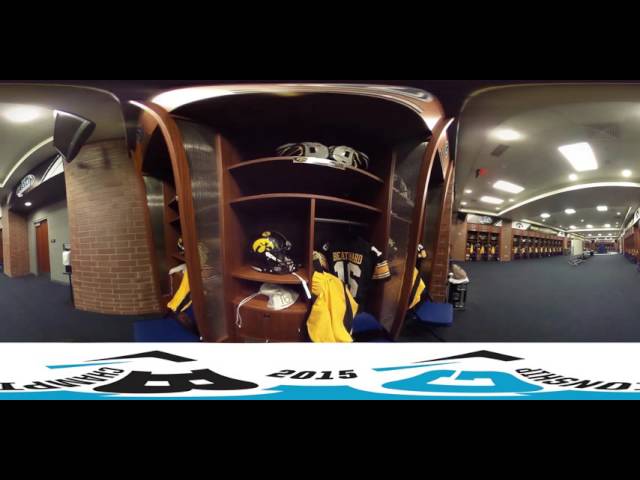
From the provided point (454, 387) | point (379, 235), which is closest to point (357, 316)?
point (379, 235)

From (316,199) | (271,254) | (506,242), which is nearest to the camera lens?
(316,199)

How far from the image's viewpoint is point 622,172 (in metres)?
0.85

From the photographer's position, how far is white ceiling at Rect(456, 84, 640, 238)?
2.54ft

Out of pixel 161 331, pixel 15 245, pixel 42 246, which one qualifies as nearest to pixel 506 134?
pixel 161 331

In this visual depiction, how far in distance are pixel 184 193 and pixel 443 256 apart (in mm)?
1037

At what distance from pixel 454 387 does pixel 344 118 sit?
3.72 feet

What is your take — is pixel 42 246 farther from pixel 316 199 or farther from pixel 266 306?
pixel 316 199

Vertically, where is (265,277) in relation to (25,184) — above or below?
below

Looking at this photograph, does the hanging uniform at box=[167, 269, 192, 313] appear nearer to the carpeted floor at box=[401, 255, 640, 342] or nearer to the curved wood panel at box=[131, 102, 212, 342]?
the curved wood panel at box=[131, 102, 212, 342]

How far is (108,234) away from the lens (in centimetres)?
84

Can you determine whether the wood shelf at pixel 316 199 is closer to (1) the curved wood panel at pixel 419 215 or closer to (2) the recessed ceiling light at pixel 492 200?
(1) the curved wood panel at pixel 419 215

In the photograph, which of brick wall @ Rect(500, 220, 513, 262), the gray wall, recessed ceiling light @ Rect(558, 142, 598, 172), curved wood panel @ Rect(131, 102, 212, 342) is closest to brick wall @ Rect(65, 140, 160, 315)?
the gray wall

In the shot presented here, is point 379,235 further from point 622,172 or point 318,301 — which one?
point 622,172

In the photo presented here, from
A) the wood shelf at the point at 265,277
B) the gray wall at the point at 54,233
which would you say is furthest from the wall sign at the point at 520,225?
the gray wall at the point at 54,233
